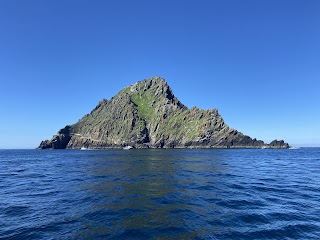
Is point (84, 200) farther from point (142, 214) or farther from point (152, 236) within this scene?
point (152, 236)

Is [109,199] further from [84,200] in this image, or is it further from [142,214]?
[142,214]

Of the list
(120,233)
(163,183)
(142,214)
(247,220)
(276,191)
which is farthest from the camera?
(163,183)

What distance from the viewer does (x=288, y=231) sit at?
17109 mm

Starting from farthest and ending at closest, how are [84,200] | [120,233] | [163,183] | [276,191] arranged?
[163,183]
[276,191]
[84,200]
[120,233]

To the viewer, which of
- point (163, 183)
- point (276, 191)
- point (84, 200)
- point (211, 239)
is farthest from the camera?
point (163, 183)

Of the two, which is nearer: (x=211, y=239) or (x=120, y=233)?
(x=211, y=239)

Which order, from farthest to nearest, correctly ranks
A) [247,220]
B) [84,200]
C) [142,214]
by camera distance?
[84,200]
[142,214]
[247,220]

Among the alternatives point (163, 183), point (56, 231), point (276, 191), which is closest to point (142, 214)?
point (56, 231)

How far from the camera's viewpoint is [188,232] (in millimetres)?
16875

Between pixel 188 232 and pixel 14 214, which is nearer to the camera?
pixel 188 232

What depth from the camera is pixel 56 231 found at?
55.9 feet

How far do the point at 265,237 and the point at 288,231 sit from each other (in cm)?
237

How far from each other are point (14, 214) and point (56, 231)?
281 inches

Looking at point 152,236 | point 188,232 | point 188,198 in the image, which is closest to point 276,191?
point 188,198
